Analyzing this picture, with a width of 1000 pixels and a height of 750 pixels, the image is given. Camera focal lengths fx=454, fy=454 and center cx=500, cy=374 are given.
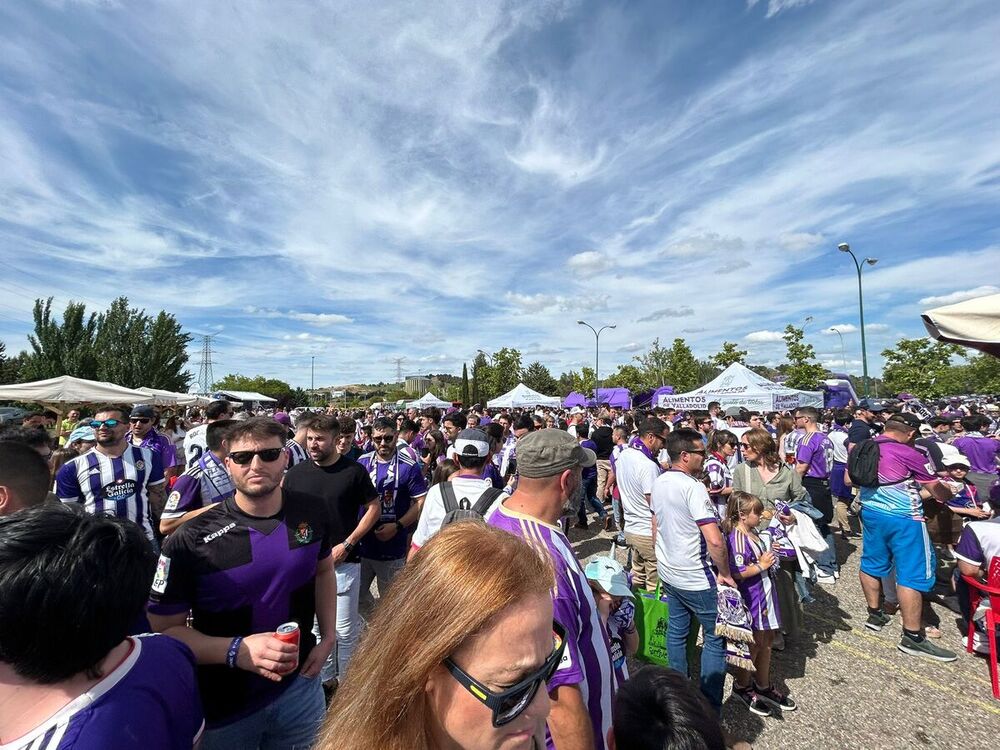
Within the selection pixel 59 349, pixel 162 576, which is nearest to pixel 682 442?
pixel 162 576

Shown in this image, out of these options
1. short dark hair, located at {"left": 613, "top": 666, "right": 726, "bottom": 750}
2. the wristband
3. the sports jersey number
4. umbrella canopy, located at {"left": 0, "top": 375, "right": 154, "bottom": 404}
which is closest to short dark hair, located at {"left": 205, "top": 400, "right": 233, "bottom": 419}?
the sports jersey number

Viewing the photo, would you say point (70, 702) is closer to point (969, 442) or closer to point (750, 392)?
point (969, 442)

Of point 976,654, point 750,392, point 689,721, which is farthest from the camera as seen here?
point 750,392

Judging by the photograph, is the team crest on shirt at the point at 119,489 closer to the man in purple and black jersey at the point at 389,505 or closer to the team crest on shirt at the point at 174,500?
the team crest on shirt at the point at 174,500

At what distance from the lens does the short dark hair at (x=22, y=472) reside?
2.34 meters

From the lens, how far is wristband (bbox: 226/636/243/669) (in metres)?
1.85

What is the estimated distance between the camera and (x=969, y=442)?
773 centimetres

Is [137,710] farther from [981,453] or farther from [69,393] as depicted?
[69,393]

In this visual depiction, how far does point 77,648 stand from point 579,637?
141cm

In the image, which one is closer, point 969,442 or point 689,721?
point 689,721

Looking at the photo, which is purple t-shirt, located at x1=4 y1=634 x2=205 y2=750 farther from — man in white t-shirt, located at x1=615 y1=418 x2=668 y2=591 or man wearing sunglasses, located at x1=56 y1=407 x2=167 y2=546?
man in white t-shirt, located at x1=615 y1=418 x2=668 y2=591

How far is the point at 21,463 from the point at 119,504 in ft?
7.07

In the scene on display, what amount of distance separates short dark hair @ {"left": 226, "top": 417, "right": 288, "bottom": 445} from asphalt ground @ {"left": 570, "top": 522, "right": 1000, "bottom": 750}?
3679mm

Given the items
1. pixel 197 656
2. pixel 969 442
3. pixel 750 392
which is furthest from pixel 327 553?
pixel 750 392
